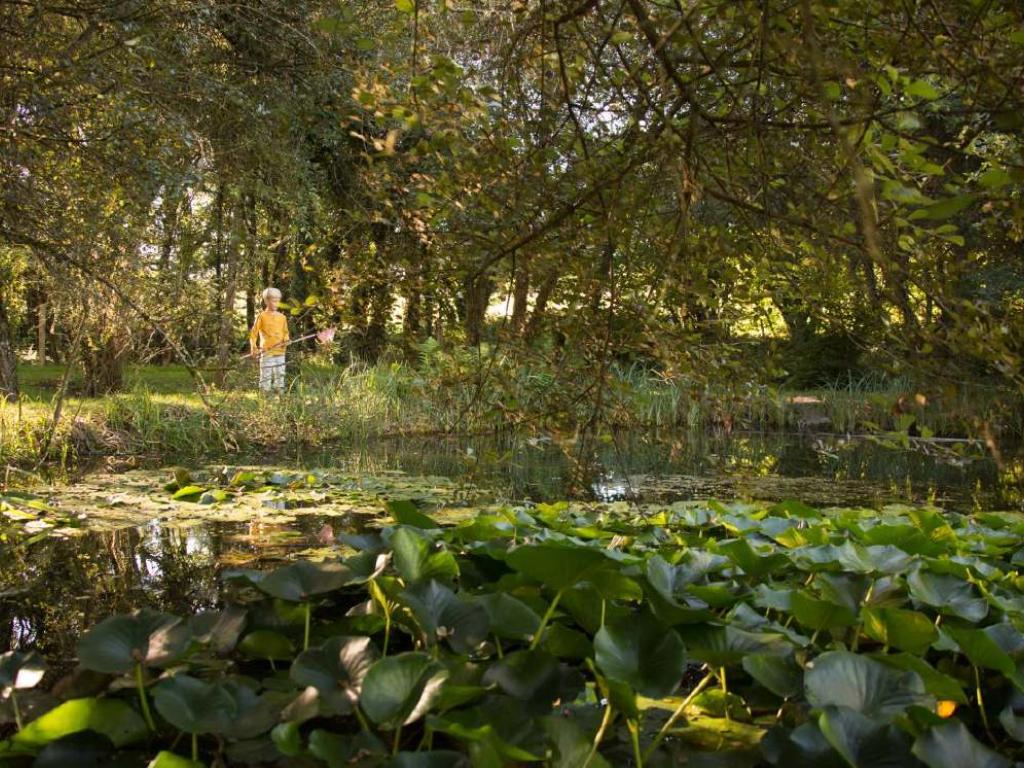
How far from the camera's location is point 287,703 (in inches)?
54.8

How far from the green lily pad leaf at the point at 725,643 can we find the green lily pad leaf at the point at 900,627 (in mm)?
145

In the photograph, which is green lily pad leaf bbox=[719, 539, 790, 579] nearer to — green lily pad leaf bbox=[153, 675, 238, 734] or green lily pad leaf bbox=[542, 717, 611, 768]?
green lily pad leaf bbox=[542, 717, 611, 768]

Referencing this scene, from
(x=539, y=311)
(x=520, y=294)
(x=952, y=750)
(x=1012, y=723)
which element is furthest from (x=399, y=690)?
(x=520, y=294)

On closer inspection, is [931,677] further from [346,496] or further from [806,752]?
[346,496]

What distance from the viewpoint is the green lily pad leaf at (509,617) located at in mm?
1532

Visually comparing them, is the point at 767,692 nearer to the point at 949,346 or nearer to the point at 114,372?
the point at 949,346

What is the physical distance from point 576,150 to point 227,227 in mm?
7369

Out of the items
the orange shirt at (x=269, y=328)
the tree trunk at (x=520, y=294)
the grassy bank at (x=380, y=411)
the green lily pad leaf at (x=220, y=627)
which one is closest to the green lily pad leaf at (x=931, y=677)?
the grassy bank at (x=380, y=411)

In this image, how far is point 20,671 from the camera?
4.58 feet

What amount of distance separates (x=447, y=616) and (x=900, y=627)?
76 centimetres

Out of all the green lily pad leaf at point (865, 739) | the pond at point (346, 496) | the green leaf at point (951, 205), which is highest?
the green leaf at point (951, 205)

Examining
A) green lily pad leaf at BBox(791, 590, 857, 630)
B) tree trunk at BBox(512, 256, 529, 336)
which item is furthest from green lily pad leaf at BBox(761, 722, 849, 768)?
tree trunk at BBox(512, 256, 529, 336)

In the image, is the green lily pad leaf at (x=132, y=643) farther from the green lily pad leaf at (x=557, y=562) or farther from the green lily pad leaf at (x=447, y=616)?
the green lily pad leaf at (x=557, y=562)

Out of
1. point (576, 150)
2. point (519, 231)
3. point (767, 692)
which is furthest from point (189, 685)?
point (576, 150)
